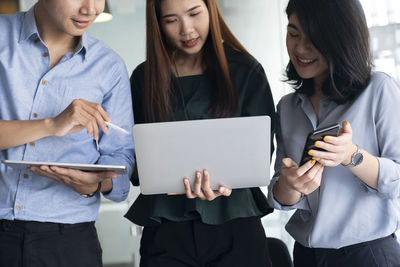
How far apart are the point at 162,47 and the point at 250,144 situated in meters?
0.62

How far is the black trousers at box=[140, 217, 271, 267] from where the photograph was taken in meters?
1.78

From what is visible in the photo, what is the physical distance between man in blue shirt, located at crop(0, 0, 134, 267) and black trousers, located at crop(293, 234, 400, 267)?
70 centimetres

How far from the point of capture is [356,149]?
150 cm

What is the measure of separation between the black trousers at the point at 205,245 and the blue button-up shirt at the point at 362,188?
0.54ft

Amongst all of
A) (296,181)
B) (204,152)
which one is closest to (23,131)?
(204,152)

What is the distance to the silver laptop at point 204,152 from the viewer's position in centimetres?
151

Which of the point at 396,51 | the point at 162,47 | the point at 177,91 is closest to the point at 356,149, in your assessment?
the point at 177,91

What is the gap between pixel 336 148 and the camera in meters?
1.44

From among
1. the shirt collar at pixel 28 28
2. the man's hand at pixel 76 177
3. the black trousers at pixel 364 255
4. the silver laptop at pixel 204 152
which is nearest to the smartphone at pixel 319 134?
the silver laptop at pixel 204 152

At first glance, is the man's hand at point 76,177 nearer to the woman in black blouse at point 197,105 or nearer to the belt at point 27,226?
the belt at point 27,226

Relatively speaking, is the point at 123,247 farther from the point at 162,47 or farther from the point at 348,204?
the point at 348,204

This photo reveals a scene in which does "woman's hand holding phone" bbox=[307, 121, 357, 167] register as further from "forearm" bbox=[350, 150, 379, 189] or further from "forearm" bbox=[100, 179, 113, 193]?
"forearm" bbox=[100, 179, 113, 193]

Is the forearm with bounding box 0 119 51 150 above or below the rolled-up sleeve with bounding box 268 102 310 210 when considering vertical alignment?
above

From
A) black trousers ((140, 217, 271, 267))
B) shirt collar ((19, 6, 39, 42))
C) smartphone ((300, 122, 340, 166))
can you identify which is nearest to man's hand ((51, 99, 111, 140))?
shirt collar ((19, 6, 39, 42))
